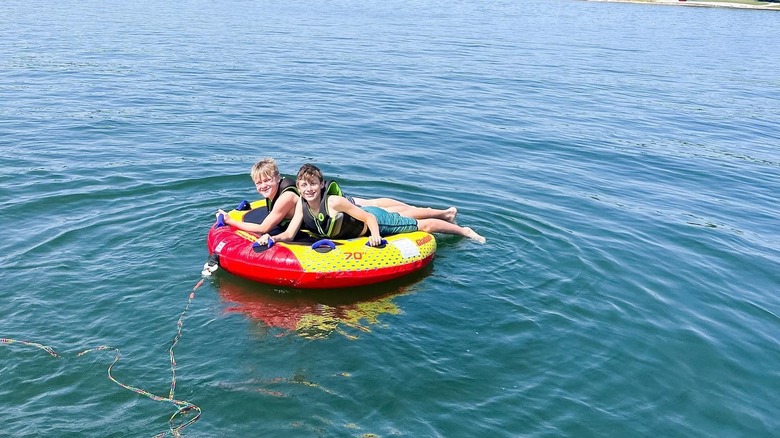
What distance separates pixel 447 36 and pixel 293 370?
3176 centimetres

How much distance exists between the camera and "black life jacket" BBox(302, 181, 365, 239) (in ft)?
27.6

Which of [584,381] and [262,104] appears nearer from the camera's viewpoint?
[584,381]

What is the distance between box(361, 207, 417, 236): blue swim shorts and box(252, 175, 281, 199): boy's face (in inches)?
45.4

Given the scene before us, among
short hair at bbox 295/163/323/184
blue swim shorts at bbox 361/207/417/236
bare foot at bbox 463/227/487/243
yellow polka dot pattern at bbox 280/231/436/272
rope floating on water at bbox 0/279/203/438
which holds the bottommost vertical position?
rope floating on water at bbox 0/279/203/438

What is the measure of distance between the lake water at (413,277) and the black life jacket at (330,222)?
2.40ft

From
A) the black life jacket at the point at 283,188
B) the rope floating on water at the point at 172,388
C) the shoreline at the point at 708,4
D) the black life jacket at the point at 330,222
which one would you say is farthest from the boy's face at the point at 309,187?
the shoreline at the point at 708,4

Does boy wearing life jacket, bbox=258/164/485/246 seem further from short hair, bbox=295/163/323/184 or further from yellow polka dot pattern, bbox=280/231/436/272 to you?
yellow polka dot pattern, bbox=280/231/436/272

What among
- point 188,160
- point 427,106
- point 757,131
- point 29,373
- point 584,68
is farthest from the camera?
point 584,68

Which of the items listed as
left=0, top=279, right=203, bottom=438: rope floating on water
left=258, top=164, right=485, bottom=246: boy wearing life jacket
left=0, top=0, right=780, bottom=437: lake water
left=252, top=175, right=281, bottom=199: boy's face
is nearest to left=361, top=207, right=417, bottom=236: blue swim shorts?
left=258, top=164, right=485, bottom=246: boy wearing life jacket

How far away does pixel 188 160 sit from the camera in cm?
1324

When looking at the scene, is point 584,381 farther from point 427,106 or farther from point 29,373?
point 427,106

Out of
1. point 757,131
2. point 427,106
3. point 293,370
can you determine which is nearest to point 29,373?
point 293,370

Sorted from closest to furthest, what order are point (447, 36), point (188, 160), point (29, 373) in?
point (29, 373) < point (188, 160) < point (447, 36)

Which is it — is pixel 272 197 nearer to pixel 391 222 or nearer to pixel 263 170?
pixel 263 170
